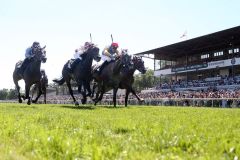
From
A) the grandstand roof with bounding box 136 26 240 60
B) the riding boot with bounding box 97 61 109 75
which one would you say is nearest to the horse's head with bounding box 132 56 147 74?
the riding boot with bounding box 97 61 109 75

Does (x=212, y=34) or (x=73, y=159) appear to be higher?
(x=212, y=34)

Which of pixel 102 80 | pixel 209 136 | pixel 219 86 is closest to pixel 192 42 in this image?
pixel 219 86

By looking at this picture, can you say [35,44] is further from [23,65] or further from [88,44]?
[88,44]

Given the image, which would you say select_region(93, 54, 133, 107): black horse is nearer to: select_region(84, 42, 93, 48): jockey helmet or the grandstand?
select_region(84, 42, 93, 48): jockey helmet

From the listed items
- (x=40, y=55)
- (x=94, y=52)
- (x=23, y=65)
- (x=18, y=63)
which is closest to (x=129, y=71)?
(x=94, y=52)

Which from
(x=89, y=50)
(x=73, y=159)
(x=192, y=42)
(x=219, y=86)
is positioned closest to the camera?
(x=73, y=159)

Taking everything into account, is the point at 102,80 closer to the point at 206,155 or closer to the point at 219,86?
the point at 206,155

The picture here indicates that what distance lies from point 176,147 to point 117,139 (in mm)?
1012

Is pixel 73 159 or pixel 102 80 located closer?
pixel 73 159

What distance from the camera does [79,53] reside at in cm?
2062

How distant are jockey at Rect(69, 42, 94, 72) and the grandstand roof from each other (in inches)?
1205

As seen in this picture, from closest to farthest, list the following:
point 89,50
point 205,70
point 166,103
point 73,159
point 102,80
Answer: point 73,159 → point 89,50 → point 102,80 → point 166,103 → point 205,70

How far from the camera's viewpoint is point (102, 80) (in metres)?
21.5

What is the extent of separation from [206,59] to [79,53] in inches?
1796
